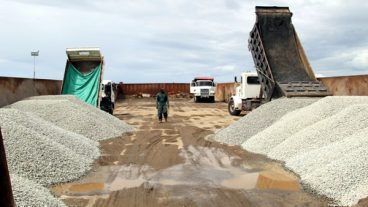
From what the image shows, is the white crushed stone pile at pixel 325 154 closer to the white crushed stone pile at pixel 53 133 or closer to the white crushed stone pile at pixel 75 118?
the white crushed stone pile at pixel 53 133

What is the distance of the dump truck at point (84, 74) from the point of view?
20.2 metres

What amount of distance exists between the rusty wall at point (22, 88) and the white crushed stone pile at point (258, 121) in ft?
27.2

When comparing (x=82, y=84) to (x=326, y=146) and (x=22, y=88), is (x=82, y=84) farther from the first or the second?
(x=326, y=146)

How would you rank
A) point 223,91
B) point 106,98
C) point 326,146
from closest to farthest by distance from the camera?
point 326,146
point 106,98
point 223,91

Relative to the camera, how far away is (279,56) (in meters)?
17.5

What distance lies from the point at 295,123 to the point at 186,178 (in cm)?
497

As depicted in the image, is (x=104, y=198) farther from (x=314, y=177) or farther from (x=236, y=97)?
(x=236, y=97)

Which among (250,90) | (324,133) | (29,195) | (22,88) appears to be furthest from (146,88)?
(29,195)

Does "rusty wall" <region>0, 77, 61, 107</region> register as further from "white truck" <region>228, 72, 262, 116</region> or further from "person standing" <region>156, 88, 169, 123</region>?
"white truck" <region>228, 72, 262, 116</region>

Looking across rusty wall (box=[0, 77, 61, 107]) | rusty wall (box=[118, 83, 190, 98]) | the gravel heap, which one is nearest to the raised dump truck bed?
the gravel heap

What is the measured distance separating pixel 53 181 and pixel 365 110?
7.71m

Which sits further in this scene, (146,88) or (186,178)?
(146,88)

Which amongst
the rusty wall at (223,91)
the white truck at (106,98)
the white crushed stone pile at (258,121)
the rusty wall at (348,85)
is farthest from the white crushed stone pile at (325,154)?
the rusty wall at (223,91)

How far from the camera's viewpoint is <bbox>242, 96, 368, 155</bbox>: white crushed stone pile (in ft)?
37.5
